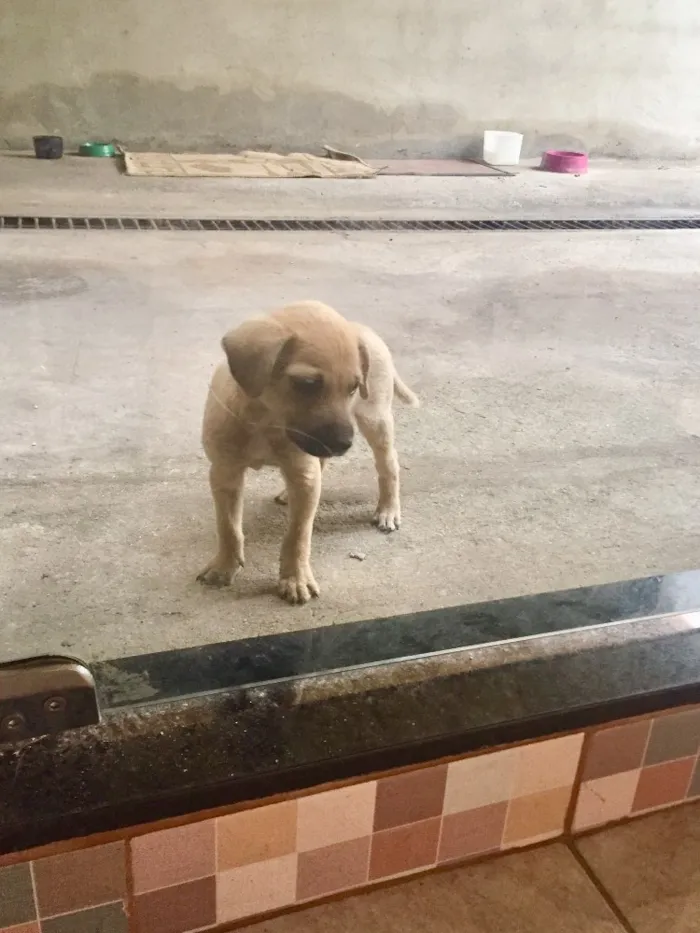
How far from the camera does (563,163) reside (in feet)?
7.30

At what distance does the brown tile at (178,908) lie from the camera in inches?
18.6

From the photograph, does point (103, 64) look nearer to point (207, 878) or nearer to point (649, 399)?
point (649, 399)

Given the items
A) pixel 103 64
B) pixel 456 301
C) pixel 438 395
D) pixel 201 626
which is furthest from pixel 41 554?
pixel 103 64

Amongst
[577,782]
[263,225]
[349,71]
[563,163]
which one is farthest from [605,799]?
[349,71]

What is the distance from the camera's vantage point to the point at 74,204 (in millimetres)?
1319

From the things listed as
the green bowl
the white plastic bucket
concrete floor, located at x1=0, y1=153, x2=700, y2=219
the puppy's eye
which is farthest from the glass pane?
the white plastic bucket

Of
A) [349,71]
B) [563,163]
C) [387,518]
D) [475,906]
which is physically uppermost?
Answer: [349,71]

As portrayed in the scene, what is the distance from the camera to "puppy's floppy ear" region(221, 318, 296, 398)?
1.56 ft

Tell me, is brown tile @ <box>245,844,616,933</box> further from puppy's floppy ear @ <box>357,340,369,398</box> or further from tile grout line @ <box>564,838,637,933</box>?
puppy's floppy ear @ <box>357,340,369,398</box>

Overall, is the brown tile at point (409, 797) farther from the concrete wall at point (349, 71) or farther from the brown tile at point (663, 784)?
the concrete wall at point (349, 71)

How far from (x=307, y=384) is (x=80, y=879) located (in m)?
0.27

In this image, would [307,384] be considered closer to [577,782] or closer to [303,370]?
[303,370]

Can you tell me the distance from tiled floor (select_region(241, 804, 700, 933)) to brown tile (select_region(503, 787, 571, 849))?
1 cm

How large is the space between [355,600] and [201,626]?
4.1 inches
